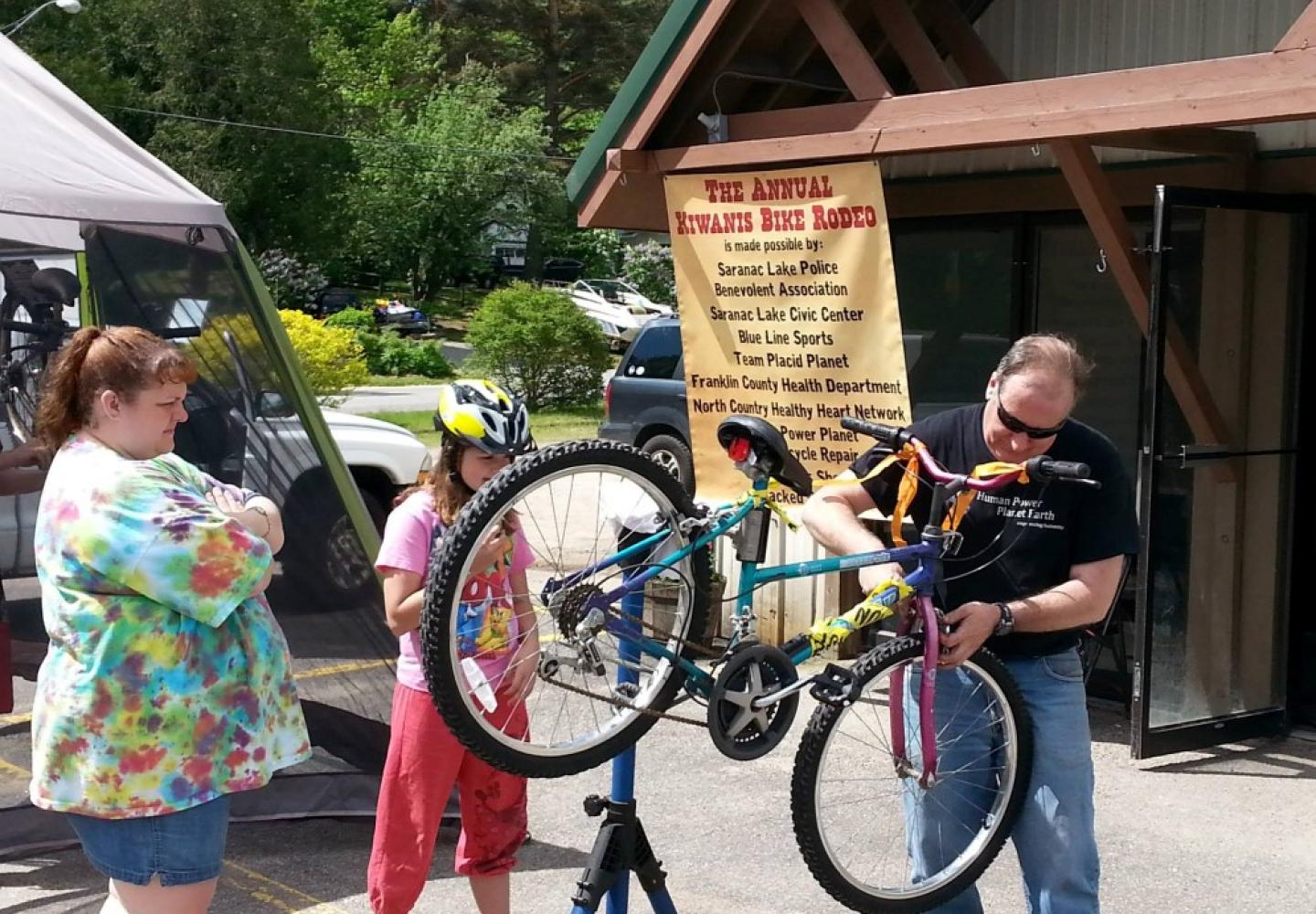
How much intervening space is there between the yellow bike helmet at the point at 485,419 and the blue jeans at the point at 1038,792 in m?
1.14

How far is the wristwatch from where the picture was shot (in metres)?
3.44

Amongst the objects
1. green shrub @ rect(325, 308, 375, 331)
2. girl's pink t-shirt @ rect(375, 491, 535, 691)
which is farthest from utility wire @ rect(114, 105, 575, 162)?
girl's pink t-shirt @ rect(375, 491, 535, 691)

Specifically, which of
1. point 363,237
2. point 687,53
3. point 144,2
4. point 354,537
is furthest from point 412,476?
point 363,237

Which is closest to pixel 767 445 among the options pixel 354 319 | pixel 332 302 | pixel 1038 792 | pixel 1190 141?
pixel 1038 792

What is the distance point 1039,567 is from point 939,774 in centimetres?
57

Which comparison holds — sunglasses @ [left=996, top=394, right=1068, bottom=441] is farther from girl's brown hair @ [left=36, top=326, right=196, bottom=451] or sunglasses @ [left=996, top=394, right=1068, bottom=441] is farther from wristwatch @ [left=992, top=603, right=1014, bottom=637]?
girl's brown hair @ [left=36, top=326, right=196, bottom=451]

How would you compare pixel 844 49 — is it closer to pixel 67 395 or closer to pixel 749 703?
pixel 749 703

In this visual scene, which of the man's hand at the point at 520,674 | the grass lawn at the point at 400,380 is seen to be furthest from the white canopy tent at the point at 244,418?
the grass lawn at the point at 400,380

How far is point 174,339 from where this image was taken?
5.43m

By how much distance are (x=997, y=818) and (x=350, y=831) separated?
9.33 ft

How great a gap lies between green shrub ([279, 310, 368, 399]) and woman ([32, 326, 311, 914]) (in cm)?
1533

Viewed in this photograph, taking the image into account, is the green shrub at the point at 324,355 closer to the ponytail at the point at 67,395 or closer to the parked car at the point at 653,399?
the parked car at the point at 653,399

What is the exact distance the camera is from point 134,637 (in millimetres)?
3127

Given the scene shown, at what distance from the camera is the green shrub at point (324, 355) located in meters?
18.6
